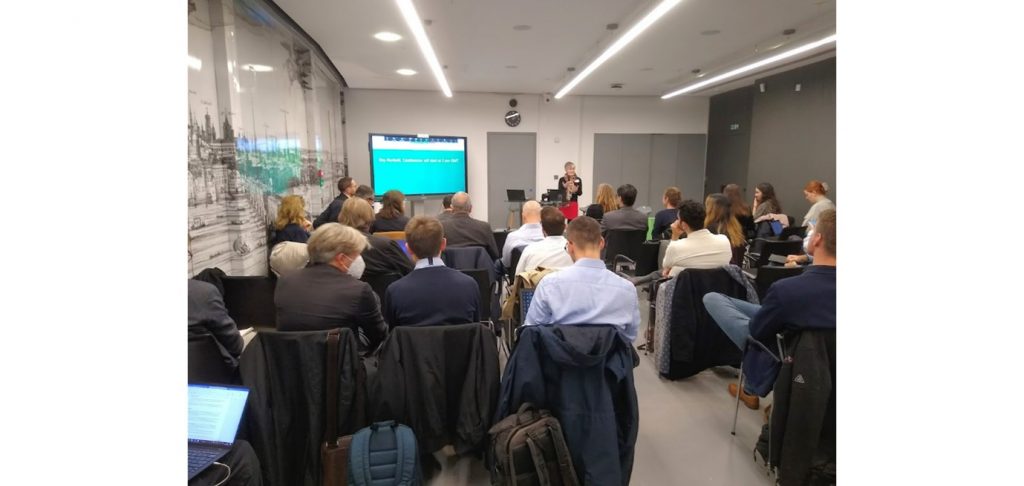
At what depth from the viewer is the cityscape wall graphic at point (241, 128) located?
10.3ft

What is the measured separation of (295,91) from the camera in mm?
5406

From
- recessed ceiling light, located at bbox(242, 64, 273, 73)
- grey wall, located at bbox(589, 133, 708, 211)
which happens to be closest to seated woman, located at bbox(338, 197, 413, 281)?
recessed ceiling light, located at bbox(242, 64, 273, 73)

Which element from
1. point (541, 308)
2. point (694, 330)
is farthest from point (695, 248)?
point (541, 308)

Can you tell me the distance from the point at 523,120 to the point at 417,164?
8.68 feet

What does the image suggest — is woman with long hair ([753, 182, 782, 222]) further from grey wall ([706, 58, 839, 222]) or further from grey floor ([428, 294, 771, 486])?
grey floor ([428, 294, 771, 486])

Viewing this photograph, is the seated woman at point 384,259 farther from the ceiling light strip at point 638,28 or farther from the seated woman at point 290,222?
the ceiling light strip at point 638,28

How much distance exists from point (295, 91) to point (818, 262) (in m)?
5.41

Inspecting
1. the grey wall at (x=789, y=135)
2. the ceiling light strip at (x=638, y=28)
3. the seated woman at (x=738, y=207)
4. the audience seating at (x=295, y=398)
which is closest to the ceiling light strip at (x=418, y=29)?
the ceiling light strip at (x=638, y=28)

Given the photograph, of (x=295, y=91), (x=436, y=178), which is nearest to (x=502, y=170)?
(x=436, y=178)

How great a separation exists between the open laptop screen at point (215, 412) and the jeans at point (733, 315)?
2168 mm

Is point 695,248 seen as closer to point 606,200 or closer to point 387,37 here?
point 606,200

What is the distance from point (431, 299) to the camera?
2.27 meters

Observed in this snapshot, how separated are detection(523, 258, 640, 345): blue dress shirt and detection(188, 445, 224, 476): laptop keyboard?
1.24 m

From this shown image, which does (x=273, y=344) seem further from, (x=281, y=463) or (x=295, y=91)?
(x=295, y=91)
